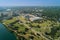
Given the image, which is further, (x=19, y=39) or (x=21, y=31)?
(x=21, y=31)

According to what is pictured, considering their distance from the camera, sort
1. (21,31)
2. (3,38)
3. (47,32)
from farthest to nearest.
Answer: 1. (21,31)
2. (47,32)
3. (3,38)

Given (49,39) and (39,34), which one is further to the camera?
(39,34)

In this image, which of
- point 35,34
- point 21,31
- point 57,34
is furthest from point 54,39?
point 21,31

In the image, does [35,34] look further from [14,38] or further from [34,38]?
[14,38]

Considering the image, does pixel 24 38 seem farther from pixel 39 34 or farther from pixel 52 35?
pixel 52 35

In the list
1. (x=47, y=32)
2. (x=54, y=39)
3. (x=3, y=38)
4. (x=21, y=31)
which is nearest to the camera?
(x=54, y=39)

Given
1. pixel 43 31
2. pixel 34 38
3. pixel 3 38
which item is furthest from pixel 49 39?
pixel 3 38

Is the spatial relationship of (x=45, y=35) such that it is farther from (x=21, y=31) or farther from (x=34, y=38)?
(x=21, y=31)

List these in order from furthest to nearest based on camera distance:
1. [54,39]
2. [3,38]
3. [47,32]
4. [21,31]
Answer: [21,31] < [47,32] < [3,38] < [54,39]
